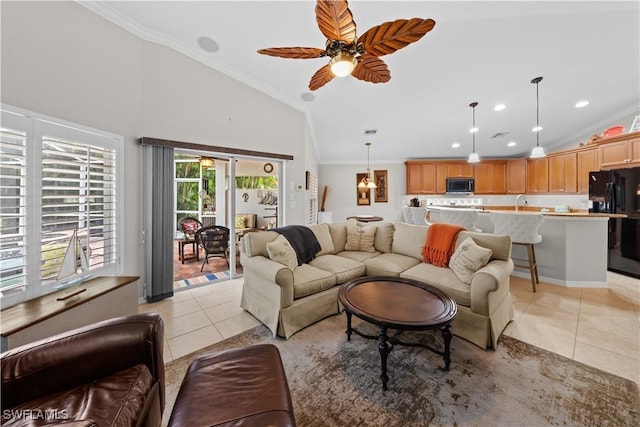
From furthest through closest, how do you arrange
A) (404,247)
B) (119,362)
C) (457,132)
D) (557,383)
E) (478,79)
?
1. (457,132)
2. (478,79)
3. (404,247)
4. (557,383)
5. (119,362)

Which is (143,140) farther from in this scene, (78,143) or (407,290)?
(407,290)

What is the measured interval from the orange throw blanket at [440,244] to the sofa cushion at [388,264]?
22 cm

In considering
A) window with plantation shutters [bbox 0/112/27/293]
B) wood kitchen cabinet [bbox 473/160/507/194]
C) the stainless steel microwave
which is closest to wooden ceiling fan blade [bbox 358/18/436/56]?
window with plantation shutters [bbox 0/112/27/293]

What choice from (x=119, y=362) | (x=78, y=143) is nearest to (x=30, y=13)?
(x=78, y=143)

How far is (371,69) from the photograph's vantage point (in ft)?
6.93

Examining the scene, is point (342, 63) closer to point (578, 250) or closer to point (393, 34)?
point (393, 34)

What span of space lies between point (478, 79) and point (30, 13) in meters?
5.28

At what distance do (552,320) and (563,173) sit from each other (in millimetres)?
5405

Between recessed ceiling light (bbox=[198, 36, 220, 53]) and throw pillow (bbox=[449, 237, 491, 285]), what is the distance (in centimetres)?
382

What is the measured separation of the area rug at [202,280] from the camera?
358cm

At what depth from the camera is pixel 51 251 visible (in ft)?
6.48

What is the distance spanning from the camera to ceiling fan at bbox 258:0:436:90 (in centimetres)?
140

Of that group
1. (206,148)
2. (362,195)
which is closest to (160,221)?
(206,148)

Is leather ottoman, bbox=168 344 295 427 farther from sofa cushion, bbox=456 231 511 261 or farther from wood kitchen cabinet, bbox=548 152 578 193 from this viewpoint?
wood kitchen cabinet, bbox=548 152 578 193
